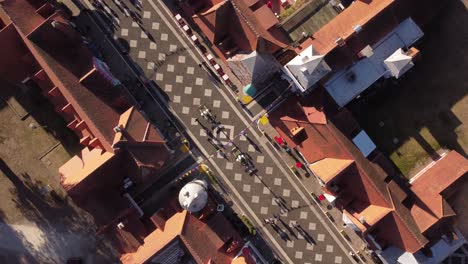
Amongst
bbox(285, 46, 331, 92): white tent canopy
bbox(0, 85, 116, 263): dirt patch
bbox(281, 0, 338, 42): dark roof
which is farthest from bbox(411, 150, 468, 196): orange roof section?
bbox(0, 85, 116, 263): dirt patch

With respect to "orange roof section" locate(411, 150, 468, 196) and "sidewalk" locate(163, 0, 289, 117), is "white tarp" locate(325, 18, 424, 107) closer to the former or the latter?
"sidewalk" locate(163, 0, 289, 117)

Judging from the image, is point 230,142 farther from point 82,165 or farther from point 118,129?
point 82,165

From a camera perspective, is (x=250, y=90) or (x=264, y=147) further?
(x=264, y=147)

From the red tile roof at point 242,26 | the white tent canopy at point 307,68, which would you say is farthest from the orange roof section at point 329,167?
the red tile roof at point 242,26

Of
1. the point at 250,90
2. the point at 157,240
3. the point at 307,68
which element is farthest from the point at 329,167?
the point at 157,240

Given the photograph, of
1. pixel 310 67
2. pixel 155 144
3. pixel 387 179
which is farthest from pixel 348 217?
pixel 155 144

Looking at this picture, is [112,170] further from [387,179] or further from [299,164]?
[387,179]
